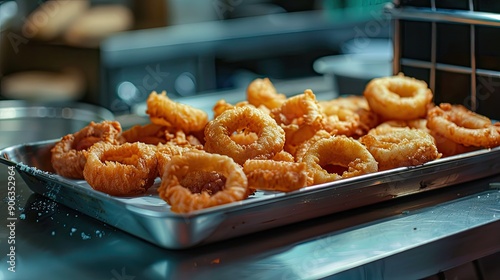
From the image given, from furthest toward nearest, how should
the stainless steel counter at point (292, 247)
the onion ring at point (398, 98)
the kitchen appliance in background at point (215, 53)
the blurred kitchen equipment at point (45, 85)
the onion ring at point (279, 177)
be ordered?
the blurred kitchen equipment at point (45, 85), the kitchen appliance in background at point (215, 53), the onion ring at point (398, 98), the onion ring at point (279, 177), the stainless steel counter at point (292, 247)

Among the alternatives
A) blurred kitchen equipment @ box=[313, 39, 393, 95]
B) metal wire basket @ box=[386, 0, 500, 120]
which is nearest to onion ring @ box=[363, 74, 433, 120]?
metal wire basket @ box=[386, 0, 500, 120]

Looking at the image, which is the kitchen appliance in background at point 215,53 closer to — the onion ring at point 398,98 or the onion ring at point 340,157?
the onion ring at point 398,98

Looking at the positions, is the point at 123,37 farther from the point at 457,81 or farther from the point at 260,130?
the point at 260,130

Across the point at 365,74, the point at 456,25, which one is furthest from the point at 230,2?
the point at 456,25

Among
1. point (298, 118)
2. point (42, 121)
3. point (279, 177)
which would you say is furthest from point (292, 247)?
point (42, 121)

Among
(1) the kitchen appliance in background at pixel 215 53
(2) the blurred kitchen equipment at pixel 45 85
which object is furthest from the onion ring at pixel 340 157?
(2) the blurred kitchen equipment at pixel 45 85

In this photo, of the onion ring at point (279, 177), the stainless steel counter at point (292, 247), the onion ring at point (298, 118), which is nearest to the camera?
the stainless steel counter at point (292, 247)
